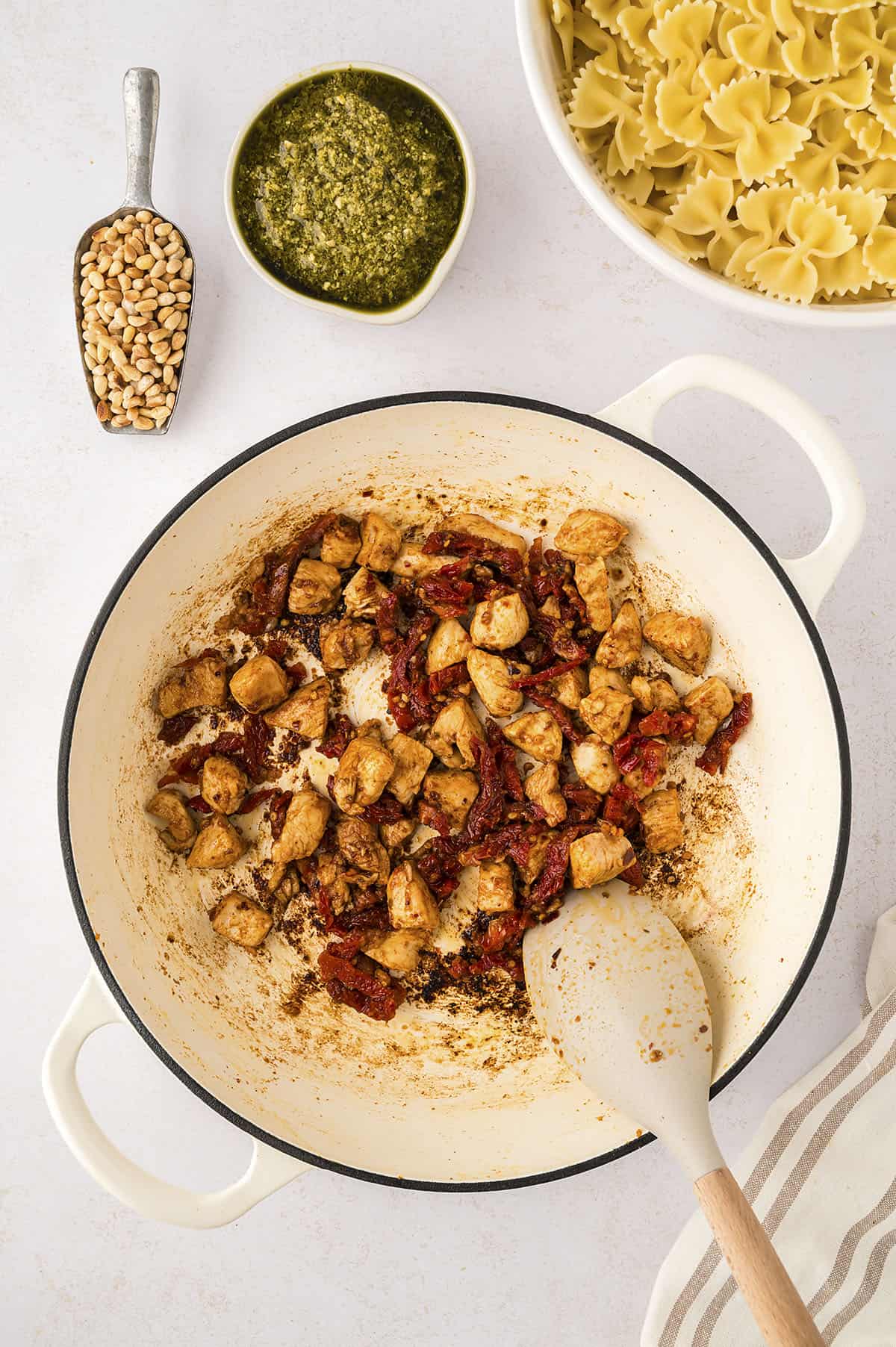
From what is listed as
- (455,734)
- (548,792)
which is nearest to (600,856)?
(548,792)

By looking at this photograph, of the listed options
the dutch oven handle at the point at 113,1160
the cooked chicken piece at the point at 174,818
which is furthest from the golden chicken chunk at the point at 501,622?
the dutch oven handle at the point at 113,1160

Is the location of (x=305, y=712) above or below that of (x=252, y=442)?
below

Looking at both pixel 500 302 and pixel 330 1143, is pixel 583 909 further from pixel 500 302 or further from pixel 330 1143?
pixel 500 302

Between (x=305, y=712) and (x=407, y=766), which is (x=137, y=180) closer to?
(x=305, y=712)

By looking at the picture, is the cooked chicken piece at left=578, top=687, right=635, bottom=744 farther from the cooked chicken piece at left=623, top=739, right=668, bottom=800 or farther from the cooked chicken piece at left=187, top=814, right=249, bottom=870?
the cooked chicken piece at left=187, top=814, right=249, bottom=870

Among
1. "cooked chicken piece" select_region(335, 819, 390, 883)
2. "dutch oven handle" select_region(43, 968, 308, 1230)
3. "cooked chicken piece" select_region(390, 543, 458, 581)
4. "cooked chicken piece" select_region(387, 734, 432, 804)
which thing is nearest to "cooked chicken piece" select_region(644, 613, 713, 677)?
"cooked chicken piece" select_region(390, 543, 458, 581)

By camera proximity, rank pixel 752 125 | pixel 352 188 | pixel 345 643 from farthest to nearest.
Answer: pixel 345 643 → pixel 352 188 → pixel 752 125

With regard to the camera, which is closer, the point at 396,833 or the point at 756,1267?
the point at 756,1267
